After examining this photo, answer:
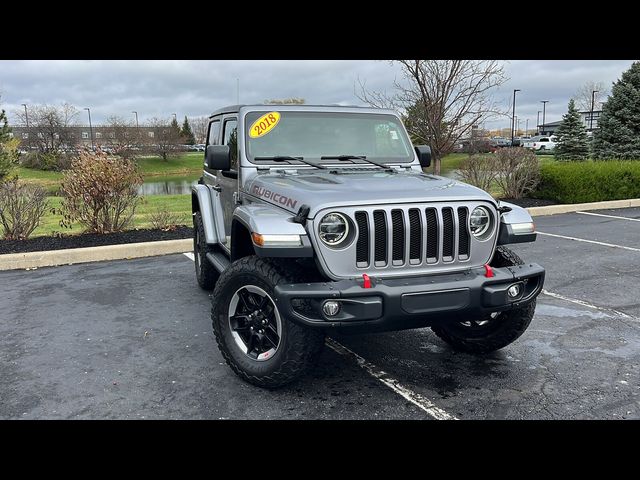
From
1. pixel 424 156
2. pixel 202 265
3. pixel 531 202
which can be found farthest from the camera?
pixel 531 202

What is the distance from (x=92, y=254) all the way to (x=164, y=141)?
144 feet

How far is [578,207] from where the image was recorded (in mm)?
12883

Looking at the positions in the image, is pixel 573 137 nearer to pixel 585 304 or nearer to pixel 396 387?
pixel 585 304

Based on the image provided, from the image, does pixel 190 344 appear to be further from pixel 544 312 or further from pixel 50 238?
pixel 50 238

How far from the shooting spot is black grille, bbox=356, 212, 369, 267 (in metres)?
3.33

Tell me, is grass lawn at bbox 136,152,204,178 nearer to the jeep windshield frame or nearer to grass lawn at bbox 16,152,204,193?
grass lawn at bbox 16,152,204,193

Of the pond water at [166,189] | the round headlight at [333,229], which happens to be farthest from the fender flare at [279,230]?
the pond water at [166,189]

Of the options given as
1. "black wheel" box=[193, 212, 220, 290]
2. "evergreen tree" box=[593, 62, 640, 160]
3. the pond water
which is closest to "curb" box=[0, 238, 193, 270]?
"black wheel" box=[193, 212, 220, 290]

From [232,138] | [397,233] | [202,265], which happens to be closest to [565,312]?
[397,233]

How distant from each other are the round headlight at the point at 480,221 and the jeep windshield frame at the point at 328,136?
52.6 inches

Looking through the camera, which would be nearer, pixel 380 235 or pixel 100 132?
pixel 380 235

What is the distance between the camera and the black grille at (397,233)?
134 inches

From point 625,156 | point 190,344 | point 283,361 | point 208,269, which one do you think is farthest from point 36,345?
point 625,156

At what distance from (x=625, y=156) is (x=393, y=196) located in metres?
22.2
